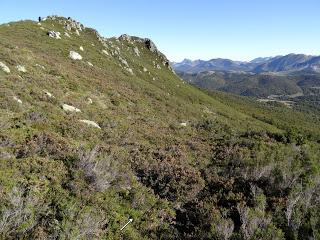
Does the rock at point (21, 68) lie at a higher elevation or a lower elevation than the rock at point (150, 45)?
lower

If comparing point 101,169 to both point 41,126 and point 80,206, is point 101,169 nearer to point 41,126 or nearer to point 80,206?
point 80,206

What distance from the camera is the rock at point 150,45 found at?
124431mm

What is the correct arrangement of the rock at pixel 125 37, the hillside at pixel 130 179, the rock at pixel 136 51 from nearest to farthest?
the hillside at pixel 130 179 → the rock at pixel 136 51 → the rock at pixel 125 37

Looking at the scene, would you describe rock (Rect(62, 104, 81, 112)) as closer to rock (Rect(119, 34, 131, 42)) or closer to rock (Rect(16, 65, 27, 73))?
rock (Rect(16, 65, 27, 73))

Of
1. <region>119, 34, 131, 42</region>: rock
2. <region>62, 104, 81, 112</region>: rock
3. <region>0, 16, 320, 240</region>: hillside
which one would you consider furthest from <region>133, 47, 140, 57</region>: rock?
<region>62, 104, 81, 112</region>: rock

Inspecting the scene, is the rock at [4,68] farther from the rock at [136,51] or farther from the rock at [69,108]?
the rock at [136,51]

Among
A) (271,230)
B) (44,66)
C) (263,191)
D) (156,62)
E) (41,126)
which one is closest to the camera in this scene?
(271,230)

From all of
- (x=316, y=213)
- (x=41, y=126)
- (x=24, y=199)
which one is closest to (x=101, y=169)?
(x=24, y=199)

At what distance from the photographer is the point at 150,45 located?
125438mm

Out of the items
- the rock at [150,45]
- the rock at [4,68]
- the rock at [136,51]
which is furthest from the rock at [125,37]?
the rock at [4,68]

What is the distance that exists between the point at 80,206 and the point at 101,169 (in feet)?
9.19

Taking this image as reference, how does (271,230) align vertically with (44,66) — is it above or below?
below

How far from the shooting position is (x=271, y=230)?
35.3 ft

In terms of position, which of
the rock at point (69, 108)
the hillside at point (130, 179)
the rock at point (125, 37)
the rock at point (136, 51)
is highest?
the rock at point (125, 37)
